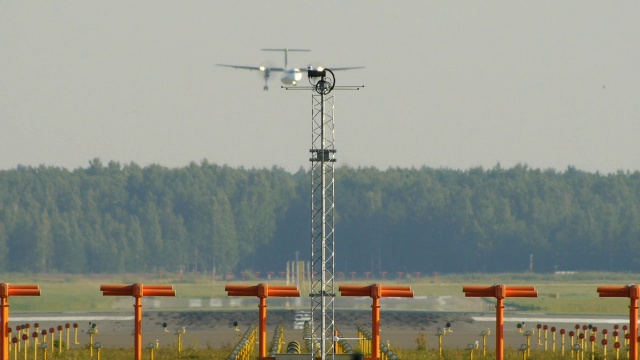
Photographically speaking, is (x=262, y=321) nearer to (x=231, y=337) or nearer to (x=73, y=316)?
(x=231, y=337)

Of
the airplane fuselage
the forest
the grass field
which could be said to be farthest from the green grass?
the forest

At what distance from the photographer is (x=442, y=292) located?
10744 centimetres

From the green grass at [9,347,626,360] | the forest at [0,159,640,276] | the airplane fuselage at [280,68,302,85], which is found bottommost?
the green grass at [9,347,626,360]

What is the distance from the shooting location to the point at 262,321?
33.3m

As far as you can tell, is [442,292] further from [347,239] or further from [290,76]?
→ [347,239]

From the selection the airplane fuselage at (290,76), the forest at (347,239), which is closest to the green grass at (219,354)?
the airplane fuselage at (290,76)

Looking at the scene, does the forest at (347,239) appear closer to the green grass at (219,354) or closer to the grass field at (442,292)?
the grass field at (442,292)

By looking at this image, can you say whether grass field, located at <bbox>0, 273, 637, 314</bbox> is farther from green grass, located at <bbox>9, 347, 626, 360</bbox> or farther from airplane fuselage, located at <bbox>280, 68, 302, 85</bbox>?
green grass, located at <bbox>9, 347, 626, 360</bbox>

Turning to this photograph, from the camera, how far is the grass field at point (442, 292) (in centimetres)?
8321

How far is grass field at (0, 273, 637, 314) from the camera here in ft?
273

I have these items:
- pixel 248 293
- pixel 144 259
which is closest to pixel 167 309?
pixel 248 293

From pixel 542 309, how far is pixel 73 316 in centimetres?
2889

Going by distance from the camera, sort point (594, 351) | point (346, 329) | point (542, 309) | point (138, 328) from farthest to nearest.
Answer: point (542, 309) → point (346, 329) → point (594, 351) → point (138, 328)

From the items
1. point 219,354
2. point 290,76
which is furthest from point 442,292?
point 219,354
